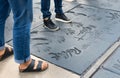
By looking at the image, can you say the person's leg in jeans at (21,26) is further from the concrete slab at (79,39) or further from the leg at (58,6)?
the leg at (58,6)

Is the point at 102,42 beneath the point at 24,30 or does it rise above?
beneath

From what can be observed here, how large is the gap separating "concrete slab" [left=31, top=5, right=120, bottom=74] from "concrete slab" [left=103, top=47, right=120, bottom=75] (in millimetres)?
110

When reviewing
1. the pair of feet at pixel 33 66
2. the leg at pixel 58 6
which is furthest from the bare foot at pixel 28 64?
the leg at pixel 58 6

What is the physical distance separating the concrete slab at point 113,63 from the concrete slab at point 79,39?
0.36ft

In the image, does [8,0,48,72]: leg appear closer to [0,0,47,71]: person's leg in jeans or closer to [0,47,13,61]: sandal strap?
[0,0,47,71]: person's leg in jeans

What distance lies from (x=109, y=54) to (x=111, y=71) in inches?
9.8

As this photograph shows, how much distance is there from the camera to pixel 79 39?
2.21 m

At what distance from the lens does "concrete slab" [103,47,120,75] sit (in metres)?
1.76

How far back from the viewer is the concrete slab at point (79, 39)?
189cm

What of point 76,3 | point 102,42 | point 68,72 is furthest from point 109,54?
point 76,3

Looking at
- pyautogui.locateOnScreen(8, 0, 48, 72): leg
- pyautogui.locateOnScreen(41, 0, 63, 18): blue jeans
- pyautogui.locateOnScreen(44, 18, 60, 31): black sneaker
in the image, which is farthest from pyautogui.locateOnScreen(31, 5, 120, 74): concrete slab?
pyautogui.locateOnScreen(8, 0, 48, 72): leg

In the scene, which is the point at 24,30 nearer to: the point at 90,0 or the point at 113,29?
the point at 113,29

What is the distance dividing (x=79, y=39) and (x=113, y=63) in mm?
500

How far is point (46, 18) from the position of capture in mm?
2381
